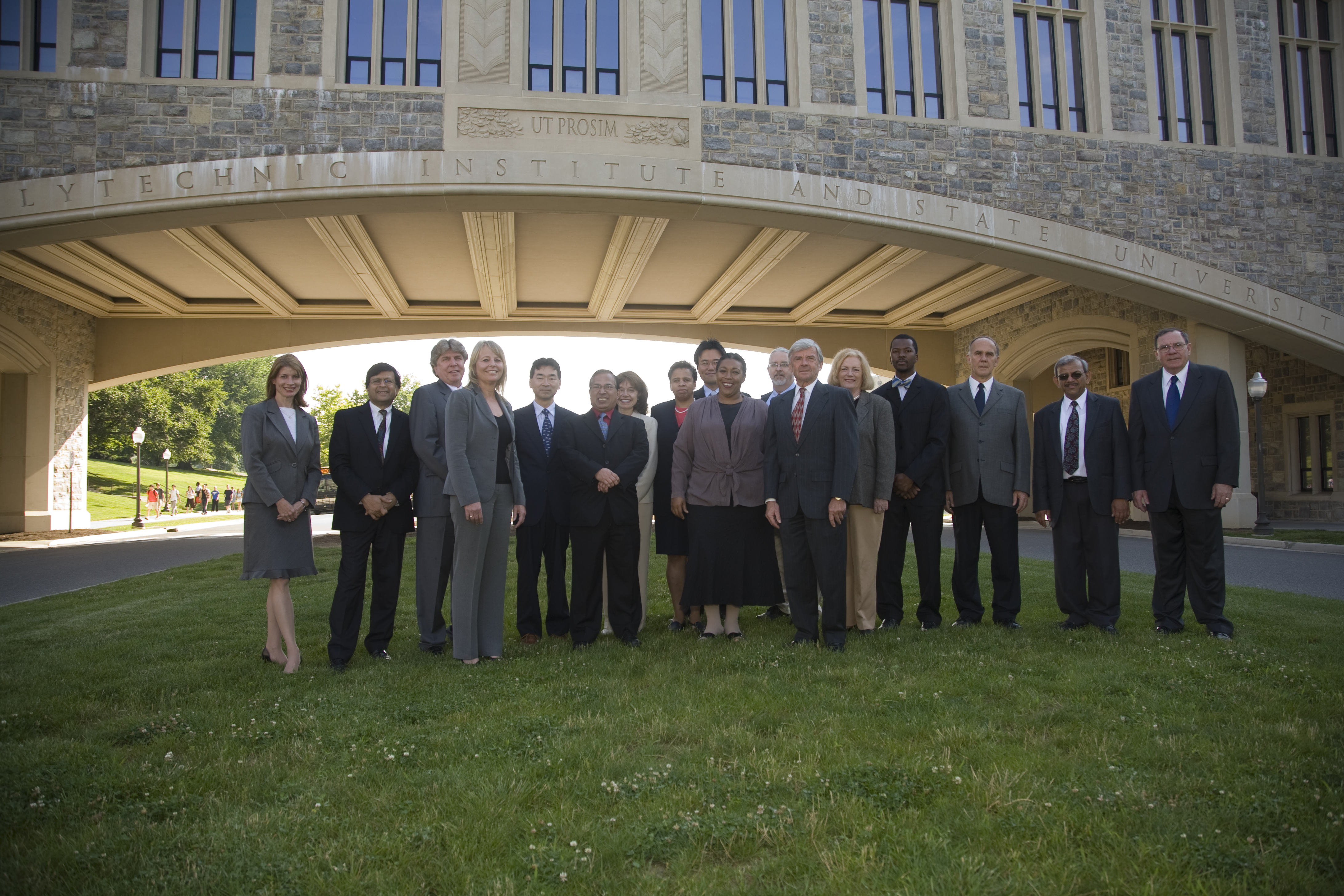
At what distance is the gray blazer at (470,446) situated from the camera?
5.51m

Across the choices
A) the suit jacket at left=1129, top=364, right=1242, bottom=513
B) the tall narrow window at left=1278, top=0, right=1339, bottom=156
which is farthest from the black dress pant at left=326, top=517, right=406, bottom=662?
the tall narrow window at left=1278, top=0, right=1339, bottom=156

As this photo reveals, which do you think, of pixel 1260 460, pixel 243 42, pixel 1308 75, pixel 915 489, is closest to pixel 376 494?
pixel 915 489

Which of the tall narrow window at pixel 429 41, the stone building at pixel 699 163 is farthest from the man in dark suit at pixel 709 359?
the tall narrow window at pixel 429 41

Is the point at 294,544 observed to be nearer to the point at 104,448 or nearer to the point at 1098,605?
the point at 1098,605

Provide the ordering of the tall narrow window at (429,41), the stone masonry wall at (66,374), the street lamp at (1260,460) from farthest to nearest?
the stone masonry wall at (66,374), the street lamp at (1260,460), the tall narrow window at (429,41)

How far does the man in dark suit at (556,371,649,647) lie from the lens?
20.0 feet

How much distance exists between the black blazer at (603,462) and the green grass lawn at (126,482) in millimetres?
34693

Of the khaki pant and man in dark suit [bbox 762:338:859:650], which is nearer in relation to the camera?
man in dark suit [bbox 762:338:859:650]

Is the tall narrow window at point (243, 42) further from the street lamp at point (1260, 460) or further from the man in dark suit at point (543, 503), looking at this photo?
the street lamp at point (1260, 460)

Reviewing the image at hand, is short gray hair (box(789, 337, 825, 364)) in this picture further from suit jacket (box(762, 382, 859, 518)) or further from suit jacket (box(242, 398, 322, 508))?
suit jacket (box(242, 398, 322, 508))

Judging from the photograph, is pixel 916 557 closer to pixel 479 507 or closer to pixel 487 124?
pixel 479 507

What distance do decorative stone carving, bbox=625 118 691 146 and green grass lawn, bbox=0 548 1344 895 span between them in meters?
11.3

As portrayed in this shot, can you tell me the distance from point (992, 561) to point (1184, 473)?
1525mm

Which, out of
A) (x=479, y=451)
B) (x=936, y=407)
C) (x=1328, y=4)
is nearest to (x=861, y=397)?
(x=936, y=407)
